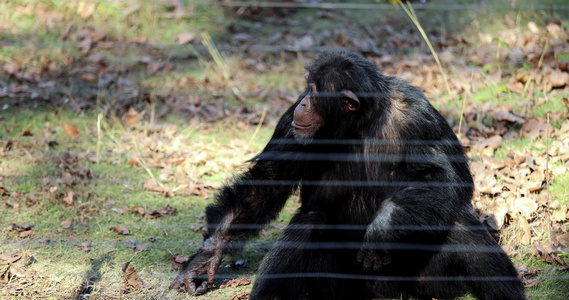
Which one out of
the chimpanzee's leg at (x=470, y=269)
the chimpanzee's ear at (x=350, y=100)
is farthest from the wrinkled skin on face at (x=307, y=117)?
the chimpanzee's leg at (x=470, y=269)

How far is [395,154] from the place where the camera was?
4.07 metres

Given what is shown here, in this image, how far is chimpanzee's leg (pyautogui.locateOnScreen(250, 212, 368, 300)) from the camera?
399cm

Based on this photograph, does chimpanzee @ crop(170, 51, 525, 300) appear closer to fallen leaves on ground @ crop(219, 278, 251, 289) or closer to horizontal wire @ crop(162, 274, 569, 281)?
horizontal wire @ crop(162, 274, 569, 281)

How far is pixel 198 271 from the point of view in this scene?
13.8ft

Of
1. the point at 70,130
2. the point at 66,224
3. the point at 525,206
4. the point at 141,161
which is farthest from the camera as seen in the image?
the point at 70,130

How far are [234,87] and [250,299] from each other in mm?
4793

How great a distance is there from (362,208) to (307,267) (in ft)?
2.01

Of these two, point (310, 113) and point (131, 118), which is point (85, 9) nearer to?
point (131, 118)

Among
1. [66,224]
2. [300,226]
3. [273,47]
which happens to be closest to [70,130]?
[66,224]

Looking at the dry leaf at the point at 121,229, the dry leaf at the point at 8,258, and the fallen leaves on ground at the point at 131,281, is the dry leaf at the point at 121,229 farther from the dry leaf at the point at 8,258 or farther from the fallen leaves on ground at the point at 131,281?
the dry leaf at the point at 8,258

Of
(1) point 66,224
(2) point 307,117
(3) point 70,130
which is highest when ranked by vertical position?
(2) point 307,117

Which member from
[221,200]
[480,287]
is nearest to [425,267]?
[480,287]

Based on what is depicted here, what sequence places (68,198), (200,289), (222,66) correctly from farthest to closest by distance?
(222,66) < (68,198) < (200,289)

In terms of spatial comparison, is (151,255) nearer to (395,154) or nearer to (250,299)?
(250,299)
